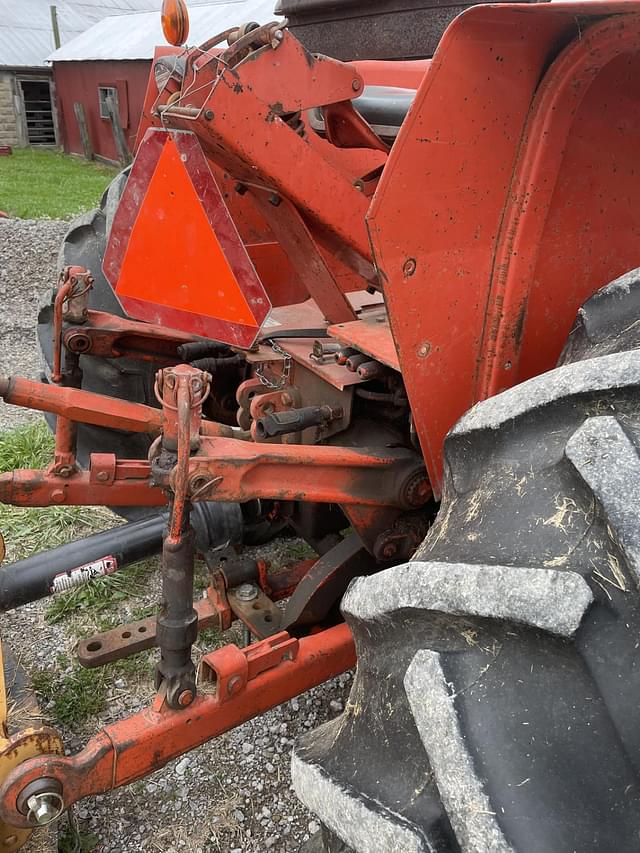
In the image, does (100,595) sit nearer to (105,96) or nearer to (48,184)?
→ (48,184)

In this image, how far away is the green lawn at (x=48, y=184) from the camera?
1100cm

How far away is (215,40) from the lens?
6.08 ft

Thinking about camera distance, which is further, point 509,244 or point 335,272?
point 335,272

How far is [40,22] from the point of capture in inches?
1032

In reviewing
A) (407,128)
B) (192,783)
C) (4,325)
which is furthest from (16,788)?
(4,325)

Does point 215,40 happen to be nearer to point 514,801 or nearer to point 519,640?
point 519,640

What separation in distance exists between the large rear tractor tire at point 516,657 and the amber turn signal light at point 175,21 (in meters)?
1.15

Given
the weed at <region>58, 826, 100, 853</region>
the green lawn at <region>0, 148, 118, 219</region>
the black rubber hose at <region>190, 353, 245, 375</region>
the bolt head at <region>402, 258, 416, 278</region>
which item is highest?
the bolt head at <region>402, 258, 416, 278</region>

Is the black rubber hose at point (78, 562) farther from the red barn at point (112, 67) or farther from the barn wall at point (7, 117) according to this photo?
the barn wall at point (7, 117)

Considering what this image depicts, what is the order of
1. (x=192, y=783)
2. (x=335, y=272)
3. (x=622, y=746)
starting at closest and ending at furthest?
(x=622, y=746), (x=192, y=783), (x=335, y=272)

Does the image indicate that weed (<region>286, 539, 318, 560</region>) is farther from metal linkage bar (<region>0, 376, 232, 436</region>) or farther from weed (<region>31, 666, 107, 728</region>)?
metal linkage bar (<region>0, 376, 232, 436</region>)

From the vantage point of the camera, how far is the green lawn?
11002 millimetres

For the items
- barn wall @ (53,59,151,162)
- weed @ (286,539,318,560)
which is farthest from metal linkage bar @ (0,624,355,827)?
barn wall @ (53,59,151,162)

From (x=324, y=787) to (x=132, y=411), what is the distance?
1.23 meters
